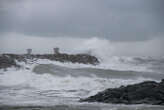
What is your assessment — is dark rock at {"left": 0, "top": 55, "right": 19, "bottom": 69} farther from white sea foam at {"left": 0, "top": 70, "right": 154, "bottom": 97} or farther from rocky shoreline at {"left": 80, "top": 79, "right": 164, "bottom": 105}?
rocky shoreline at {"left": 80, "top": 79, "right": 164, "bottom": 105}

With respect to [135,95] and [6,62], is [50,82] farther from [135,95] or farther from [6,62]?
[135,95]

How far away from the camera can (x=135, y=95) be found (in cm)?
1403

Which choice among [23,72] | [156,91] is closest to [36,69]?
[23,72]

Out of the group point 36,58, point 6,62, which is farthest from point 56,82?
point 36,58

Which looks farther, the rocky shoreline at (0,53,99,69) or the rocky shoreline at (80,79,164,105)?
the rocky shoreline at (0,53,99,69)

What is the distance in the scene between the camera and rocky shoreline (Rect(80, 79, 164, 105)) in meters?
13.5

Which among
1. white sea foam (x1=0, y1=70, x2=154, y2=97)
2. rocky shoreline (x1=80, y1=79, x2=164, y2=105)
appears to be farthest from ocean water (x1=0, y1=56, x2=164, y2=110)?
rocky shoreline (x1=80, y1=79, x2=164, y2=105)

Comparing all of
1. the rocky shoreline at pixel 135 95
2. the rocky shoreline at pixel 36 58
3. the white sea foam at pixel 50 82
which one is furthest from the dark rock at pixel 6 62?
the rocky shoreline at pixel 135 95

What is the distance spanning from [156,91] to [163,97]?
565mm

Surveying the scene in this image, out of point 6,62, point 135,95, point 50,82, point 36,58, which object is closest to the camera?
point 135,95

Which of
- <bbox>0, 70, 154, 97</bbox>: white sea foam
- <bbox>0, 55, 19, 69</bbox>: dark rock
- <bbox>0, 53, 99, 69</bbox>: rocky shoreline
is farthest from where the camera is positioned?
<bbox>0, 53, 99, 69</bbox>: rocky shoreline

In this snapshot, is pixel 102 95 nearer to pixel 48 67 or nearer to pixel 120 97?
pixel 120 97

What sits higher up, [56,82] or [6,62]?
[6,62]

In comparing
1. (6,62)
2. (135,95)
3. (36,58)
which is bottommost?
(135,95)
